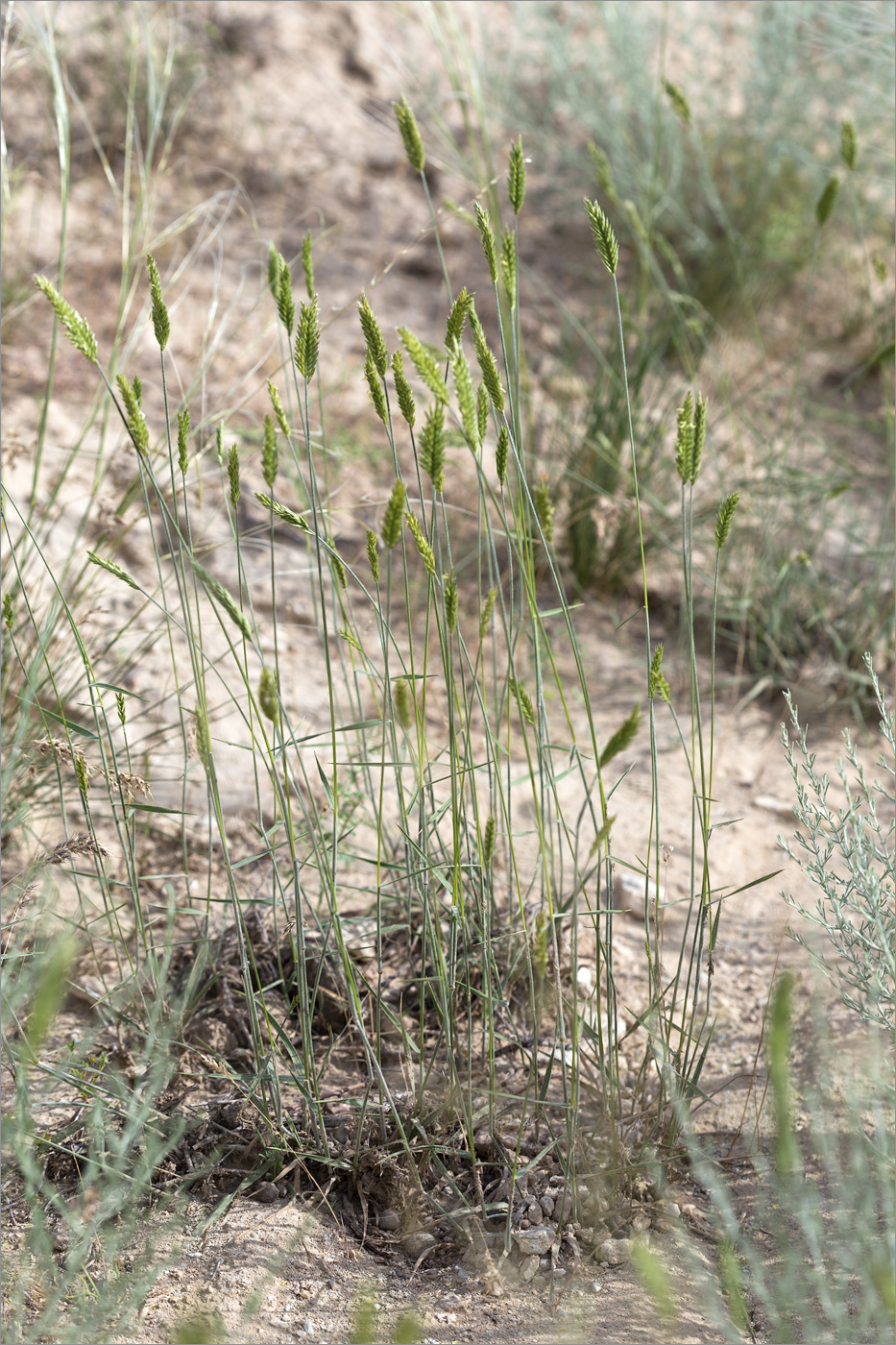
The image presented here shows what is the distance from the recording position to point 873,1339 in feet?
3.69

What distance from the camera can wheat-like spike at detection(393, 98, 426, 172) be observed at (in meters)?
1.18

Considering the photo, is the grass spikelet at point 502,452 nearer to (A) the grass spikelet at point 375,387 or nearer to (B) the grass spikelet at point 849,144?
(A) the grass spikelet at point 375,387

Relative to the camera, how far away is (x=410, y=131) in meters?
1.19

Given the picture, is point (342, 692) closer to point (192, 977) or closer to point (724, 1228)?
point (192, 977)

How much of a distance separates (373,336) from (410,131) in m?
0.36

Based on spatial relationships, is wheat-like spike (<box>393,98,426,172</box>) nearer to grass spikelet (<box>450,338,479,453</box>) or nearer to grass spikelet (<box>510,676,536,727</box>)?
grass spikelet (<box>450,338,479,453</box>)

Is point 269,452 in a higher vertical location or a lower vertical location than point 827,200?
lower

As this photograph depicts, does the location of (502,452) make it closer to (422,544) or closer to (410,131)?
(422,544)

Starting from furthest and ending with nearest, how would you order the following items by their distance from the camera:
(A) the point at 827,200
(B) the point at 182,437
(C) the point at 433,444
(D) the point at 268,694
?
(A) the point at 827,200 → (D) the point at 268,694 → (B) the point at 182,437 → (C) the point at 433,444

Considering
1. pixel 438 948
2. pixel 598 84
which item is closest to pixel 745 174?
pixel 598 84

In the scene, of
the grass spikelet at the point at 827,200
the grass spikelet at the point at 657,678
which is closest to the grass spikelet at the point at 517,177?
the grass spikelet at the point at 657,678

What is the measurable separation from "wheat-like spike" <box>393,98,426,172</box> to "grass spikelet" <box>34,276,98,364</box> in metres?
0.42

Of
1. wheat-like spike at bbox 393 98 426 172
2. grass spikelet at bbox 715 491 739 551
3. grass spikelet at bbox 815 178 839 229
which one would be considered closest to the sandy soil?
wheat-like spike at bbox 393 98 426 172

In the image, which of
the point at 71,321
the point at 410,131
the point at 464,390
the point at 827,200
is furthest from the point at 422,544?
the point at 827,200
